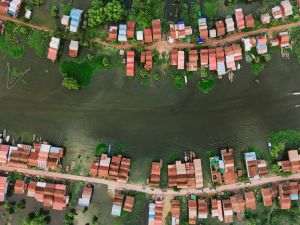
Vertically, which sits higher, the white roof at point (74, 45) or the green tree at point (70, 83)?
the white roof at point (74, 45)

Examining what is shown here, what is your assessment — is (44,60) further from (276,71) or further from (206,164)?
(276,71)

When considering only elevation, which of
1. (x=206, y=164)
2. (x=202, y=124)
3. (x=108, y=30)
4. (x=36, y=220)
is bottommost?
(x=36, y=220)

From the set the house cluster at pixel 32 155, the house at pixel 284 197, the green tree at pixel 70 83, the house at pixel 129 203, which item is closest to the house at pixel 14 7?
the green tree at pixel 70 83

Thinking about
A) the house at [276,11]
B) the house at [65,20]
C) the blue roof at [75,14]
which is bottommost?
the house at [65,20]

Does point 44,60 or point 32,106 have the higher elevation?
point 44,60

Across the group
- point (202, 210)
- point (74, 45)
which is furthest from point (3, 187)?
point (202, 210)

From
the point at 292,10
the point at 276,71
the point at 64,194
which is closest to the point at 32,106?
the point at 64,194

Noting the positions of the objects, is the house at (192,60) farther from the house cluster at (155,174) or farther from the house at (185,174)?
the house cluster at (155,174)
